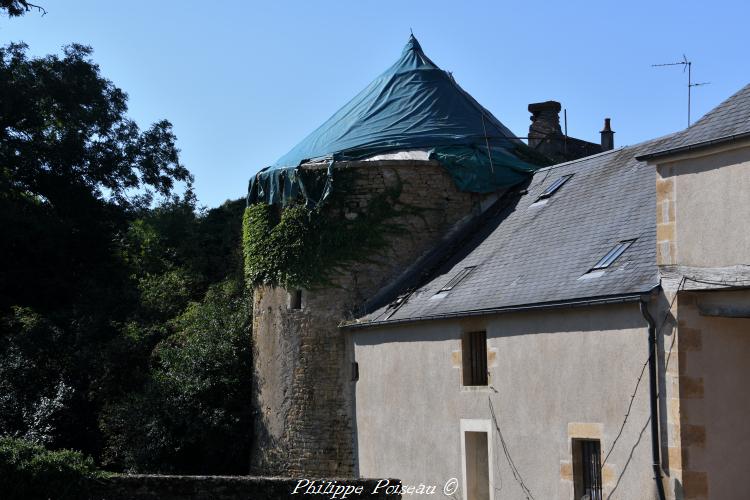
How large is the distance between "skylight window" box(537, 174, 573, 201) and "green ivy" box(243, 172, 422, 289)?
8.71 ft

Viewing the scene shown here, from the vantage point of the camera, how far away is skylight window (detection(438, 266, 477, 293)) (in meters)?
16.2

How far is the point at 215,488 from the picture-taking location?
1286 cm

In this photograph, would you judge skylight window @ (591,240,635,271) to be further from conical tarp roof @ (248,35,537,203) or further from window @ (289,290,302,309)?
window @ (289,290,302,309)

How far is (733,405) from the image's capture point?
11.3m

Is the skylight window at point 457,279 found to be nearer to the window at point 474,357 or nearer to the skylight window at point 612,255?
the window at point 474,357

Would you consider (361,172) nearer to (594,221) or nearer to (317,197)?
(317,197)

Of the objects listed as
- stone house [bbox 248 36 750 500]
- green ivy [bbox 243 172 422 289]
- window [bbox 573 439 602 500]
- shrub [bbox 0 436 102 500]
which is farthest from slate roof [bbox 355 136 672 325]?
shrub [bbox 0 436 102 500]

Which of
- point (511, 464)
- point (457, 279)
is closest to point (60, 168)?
point (457, 279)

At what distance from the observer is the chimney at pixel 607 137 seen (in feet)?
78.5

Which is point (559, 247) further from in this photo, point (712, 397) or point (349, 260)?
point (349, 260)

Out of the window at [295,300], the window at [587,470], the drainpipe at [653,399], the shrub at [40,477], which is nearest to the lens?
the drainpipe at [653,399]

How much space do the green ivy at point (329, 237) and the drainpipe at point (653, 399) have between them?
27.2ft

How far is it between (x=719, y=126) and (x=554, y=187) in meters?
6.25

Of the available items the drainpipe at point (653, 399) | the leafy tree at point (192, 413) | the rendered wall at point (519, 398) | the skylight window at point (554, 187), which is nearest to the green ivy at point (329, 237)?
the rendered wall at point (519, 398)
